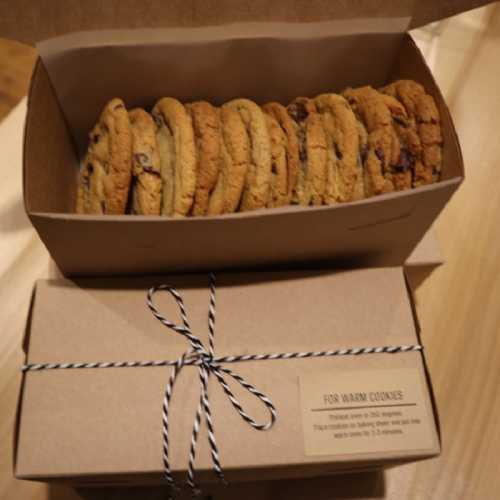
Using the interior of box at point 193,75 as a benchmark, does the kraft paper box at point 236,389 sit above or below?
below

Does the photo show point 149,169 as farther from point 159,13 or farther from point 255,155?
point 159,13

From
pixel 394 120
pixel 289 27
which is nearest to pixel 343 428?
pixel 394 120

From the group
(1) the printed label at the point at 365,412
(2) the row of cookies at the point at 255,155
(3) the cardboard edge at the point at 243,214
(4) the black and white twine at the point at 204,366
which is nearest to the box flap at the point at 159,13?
(2) the row of cookies at the point at 255,155

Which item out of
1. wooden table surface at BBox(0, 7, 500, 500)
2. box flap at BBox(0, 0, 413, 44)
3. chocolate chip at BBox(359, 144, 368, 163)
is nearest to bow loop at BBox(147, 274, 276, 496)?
wooden table surface at BBox(0, 7, 500, 500)

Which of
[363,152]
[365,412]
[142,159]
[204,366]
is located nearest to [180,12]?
[142,159]

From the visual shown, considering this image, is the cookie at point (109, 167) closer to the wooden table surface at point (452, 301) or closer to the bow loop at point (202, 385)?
the bow loop at point (202, 385)

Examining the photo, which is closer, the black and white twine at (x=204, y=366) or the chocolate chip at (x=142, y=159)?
the black and white twine at (x=204, y=366)
